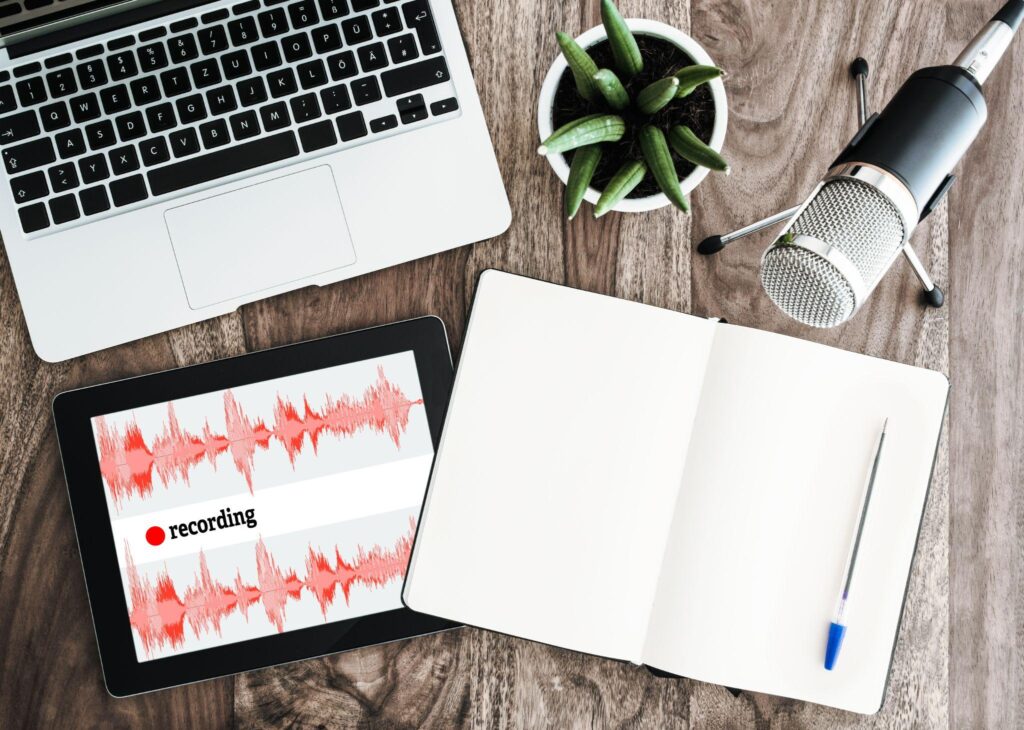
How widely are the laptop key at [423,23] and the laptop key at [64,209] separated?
13.4 inches

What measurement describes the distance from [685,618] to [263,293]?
1.54ft

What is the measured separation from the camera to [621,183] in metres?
0.52

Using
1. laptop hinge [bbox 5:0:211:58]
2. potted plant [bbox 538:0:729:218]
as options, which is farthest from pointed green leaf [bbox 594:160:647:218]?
laptop hinge [bbox 5:0:211:58]

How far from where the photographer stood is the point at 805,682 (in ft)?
1.97

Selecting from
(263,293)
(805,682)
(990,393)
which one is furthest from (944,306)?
(263,293)

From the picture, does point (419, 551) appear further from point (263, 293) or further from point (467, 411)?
point (263, 293)

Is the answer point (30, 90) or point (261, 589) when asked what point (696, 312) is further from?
point (30, 90)

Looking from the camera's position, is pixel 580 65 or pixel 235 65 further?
pixel 235 65

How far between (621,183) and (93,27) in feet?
1.64

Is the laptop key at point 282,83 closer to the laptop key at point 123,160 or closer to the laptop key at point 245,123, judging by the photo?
the laptop key at point 245,123

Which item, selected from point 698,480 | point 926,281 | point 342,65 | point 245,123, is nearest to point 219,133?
point 245,123

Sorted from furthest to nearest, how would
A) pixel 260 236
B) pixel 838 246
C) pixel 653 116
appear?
1. pixel 260 236
2. pixel 653 116
3. pixel 838 246

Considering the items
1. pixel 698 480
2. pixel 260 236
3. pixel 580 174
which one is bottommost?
pixel 698 480

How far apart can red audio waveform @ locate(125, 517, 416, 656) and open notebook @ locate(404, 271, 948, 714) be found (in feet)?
0.48
